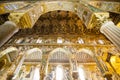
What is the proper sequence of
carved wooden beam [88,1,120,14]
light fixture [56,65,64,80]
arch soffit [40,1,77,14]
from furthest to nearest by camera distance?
light fixture [56,65,64,80]
arch soffit [40,1,77,14]
carved wooden beam [88,1,120,14]

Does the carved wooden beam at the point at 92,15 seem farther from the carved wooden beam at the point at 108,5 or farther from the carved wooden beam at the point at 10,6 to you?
the carved wooden beam at the point at 10,6

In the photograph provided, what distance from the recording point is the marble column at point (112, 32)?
14.8 feet

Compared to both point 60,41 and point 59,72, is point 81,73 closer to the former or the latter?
point 59,72

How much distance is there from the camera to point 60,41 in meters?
10.4

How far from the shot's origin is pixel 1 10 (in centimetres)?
700

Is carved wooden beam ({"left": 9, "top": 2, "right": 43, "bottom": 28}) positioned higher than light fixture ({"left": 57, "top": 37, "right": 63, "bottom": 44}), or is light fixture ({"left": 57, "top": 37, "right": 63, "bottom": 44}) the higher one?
carved wooden beam ({"left": 9, "top": 2, "right": 43, "bottom": 28})

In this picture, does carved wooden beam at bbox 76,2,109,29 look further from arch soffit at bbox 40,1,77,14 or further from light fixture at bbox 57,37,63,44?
light fixture at bbox 57,37,63,44

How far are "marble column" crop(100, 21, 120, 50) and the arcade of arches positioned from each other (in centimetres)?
5

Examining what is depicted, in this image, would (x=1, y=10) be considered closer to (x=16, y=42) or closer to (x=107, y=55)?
(x=16, y=42)

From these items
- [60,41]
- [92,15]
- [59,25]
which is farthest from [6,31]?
[59,25]

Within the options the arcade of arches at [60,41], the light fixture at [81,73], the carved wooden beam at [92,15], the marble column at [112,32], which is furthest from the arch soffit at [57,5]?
the light fixture at [81,73]

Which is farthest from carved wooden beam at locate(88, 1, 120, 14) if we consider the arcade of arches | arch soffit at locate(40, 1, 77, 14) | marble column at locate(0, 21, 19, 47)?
marble column at locate(0, 21, 19, 47)

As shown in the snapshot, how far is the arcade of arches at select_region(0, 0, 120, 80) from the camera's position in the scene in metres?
6.54

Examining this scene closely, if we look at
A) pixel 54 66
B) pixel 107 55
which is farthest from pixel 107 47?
pixel 54 66
